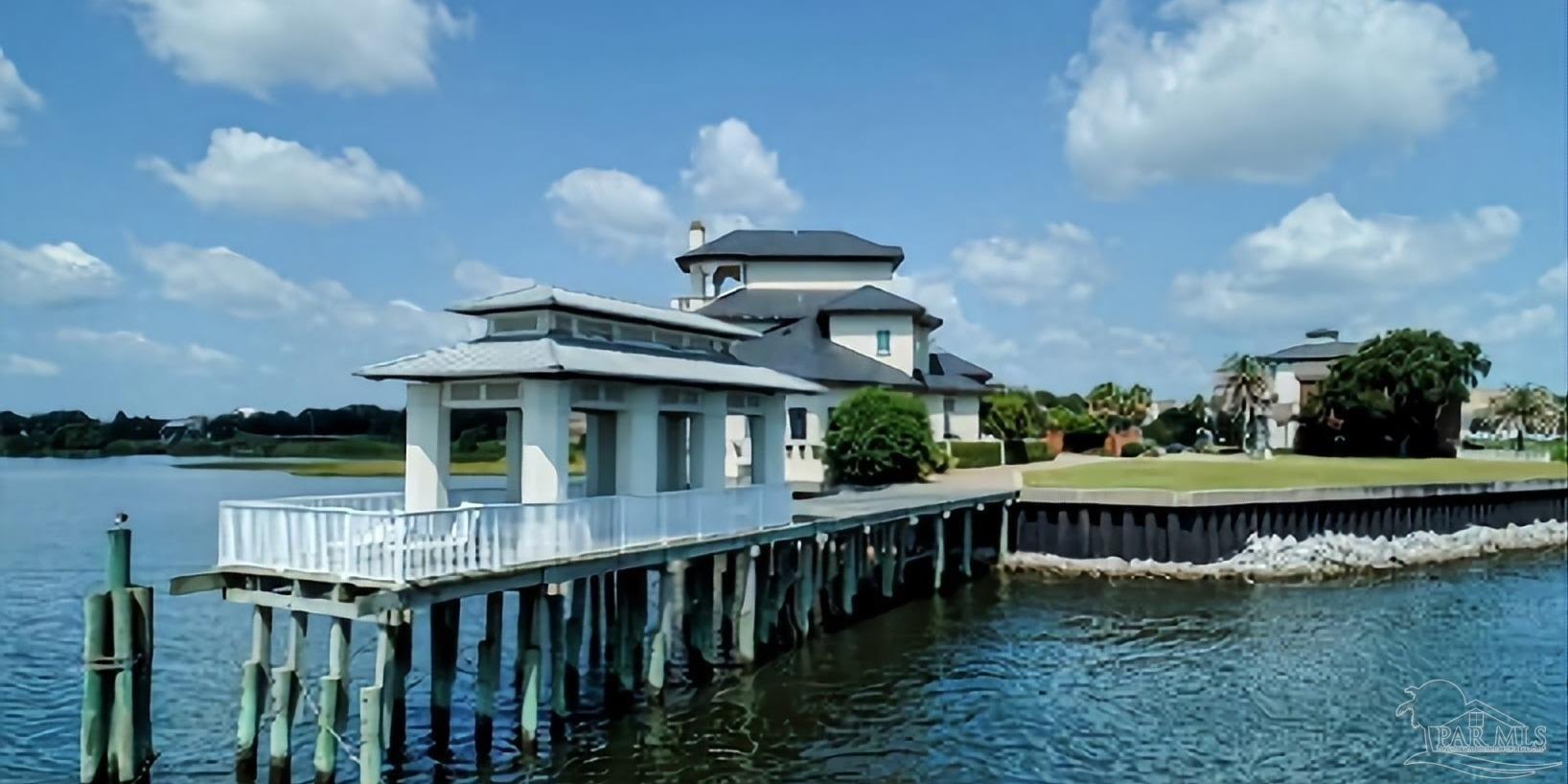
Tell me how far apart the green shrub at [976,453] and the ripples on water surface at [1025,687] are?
1489cm

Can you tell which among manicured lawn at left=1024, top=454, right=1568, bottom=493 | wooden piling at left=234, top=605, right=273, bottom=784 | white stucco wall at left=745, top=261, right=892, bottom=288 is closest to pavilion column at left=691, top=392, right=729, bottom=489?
wooden piling at left=234, top=605, right=273, bottom=784

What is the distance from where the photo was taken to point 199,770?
52.7 feet

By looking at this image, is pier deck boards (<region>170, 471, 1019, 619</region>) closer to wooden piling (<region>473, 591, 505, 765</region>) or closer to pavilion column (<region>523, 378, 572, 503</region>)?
wooden piling (<region>473, 591, 505, 765</region>)

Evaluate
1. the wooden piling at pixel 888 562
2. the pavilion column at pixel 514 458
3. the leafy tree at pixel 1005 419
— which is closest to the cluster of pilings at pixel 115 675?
the pavilion column at pixel 514 458

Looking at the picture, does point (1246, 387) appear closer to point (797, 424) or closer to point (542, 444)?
point (797, 424)

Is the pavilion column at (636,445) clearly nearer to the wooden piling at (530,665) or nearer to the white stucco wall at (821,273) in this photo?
the wooden piling at (530,665)

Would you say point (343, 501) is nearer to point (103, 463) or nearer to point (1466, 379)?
point (1466, 379)

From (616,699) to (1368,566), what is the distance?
90.6 feet

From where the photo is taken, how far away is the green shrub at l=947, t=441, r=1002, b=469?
48375 mm

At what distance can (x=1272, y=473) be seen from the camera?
144 ft

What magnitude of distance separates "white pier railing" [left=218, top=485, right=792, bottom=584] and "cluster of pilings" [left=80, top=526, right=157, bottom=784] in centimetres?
120

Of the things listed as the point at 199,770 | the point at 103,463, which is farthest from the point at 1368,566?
the point at 103,463

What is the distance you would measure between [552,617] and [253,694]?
167 inches

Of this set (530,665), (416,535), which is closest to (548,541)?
(530,665)
